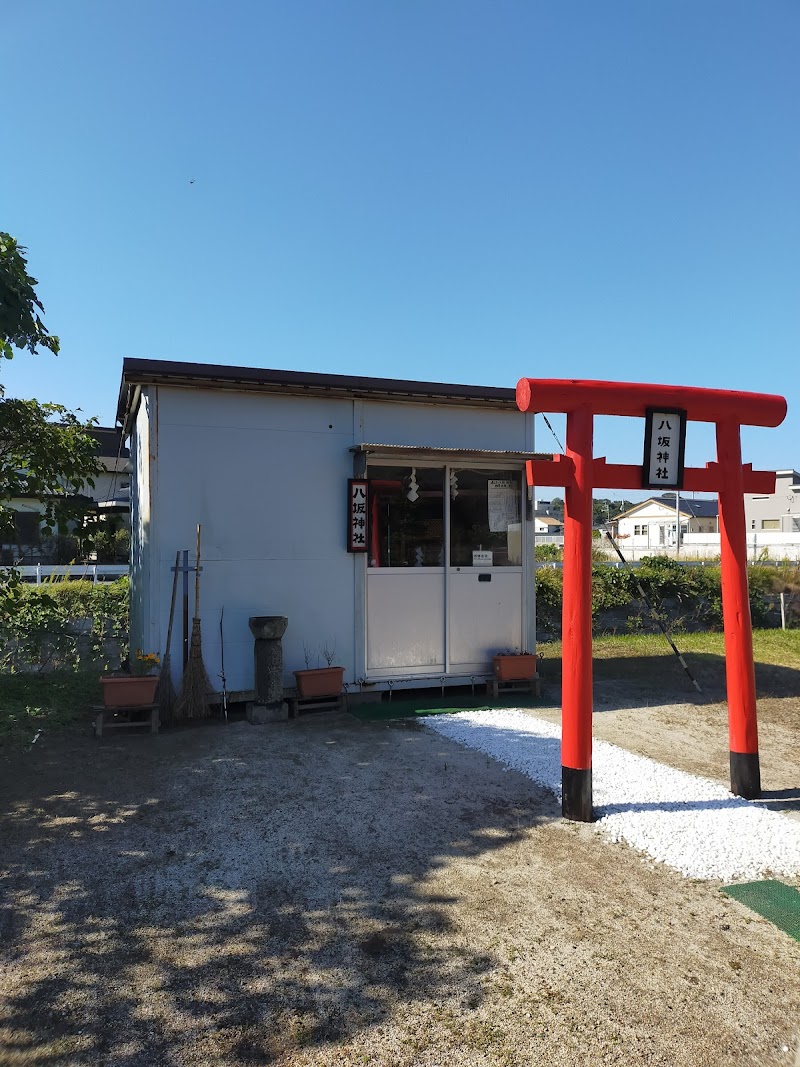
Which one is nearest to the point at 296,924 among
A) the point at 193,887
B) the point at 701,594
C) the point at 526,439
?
the point at 193,887

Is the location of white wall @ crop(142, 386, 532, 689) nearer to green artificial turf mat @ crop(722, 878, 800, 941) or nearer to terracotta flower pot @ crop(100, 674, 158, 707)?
terracotta flower pot @ crop(100, 674, 158, 707)

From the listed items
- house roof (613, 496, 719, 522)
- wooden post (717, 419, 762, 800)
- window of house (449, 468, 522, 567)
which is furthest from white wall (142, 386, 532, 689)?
house roof (613, 496, 719, 522)

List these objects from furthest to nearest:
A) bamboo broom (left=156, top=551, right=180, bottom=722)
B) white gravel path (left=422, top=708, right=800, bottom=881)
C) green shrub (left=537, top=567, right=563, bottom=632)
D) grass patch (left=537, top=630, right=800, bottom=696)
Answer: green shrub (left=537, top=567, right=563, bottom=632), grass patch (left=537, top=630, right=800, bottom=696), bamboo broom (left=156, top=551, right=180, bottom=722), white gravel path (left=422, top=708, right=800, bottom=881)

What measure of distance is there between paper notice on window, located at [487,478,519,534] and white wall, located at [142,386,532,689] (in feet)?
3.64

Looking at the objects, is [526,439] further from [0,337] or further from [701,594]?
[701,594]

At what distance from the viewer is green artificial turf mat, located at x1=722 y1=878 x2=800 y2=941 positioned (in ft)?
9.96

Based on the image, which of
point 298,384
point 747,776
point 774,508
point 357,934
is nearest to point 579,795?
point 747,776

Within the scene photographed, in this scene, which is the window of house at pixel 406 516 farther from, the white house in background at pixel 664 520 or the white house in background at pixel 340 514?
the white house in background at pixel 664 520

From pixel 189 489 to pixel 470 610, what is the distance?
3.16 metres

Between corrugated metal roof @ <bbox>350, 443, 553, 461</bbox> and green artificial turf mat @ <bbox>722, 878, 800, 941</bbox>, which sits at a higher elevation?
corrugated metal roof @ <bbox>350, 443, 553, 461</bbox>

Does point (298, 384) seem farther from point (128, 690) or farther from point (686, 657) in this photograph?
point (686, 657)

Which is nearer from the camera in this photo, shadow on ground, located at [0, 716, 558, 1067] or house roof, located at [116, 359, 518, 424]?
shadow on ground, located at [0, 716, 558, 1067]

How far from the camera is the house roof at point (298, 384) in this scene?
6309 mm

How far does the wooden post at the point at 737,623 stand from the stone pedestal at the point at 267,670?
12.4 feet
